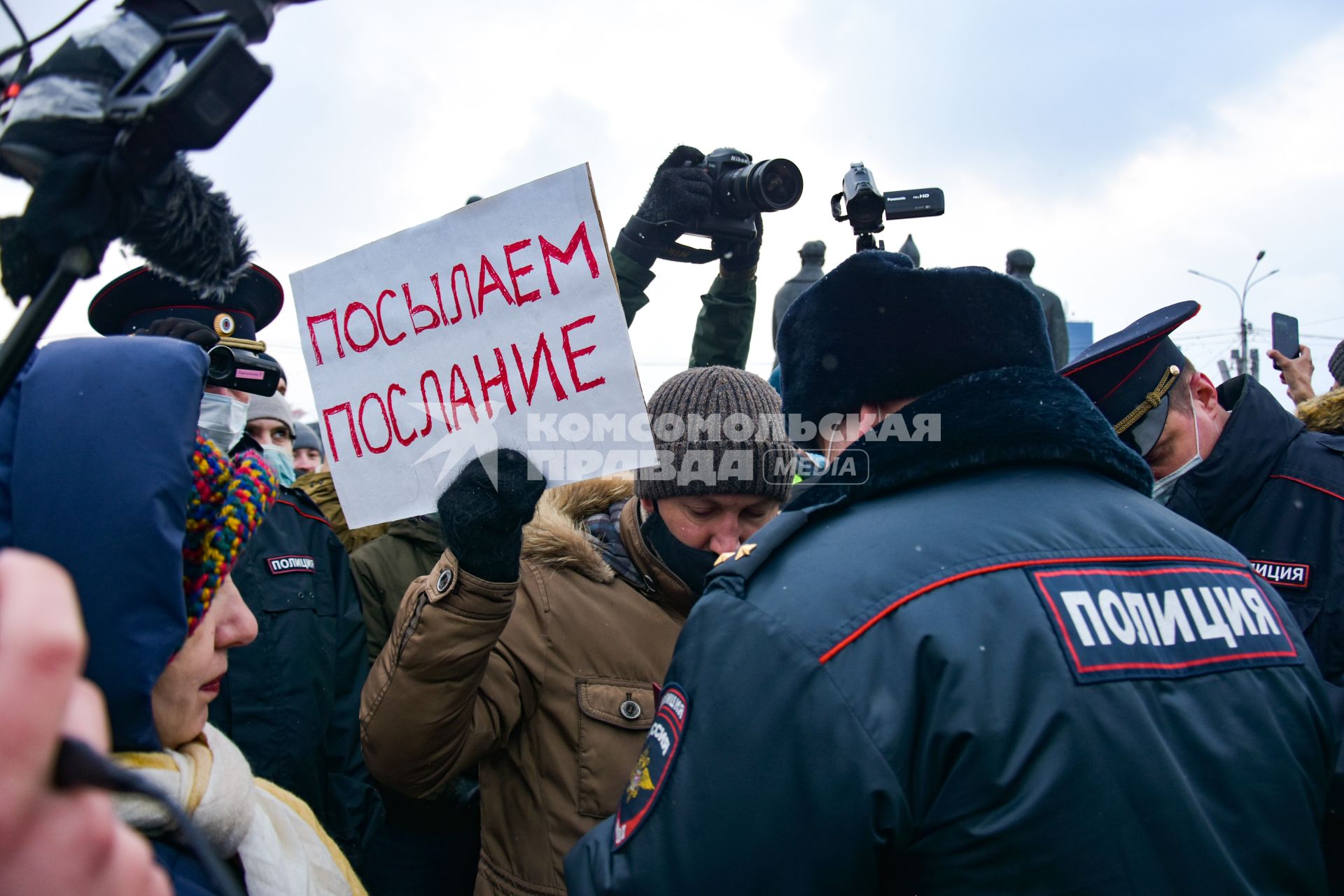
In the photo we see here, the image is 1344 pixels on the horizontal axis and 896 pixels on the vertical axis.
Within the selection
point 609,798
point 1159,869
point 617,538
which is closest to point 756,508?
point 617,538

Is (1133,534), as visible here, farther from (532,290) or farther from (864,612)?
(532,290)

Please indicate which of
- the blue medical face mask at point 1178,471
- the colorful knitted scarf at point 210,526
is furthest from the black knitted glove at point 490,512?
the blue medical face mask at point 1178,471

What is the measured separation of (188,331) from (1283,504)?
3266 mm

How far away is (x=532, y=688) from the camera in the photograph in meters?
2.24

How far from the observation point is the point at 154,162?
795 mm

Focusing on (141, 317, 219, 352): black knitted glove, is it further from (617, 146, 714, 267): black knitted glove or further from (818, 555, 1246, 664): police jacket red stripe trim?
(818, 555, 1246, 664): police jacket red stripe trim

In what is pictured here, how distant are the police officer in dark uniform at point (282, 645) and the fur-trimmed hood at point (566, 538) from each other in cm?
98

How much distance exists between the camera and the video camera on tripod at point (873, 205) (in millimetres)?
2201

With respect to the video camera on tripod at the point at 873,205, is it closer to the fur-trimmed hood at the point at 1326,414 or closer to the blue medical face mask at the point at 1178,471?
the blue medical face mask at the point at 1178,471

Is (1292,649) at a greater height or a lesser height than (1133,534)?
lesser

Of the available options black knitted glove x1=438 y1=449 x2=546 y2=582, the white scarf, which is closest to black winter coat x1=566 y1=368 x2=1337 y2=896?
the white scarf

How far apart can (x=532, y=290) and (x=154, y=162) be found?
139 centimetres

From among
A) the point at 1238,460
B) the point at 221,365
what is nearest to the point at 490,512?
the point at 221,365

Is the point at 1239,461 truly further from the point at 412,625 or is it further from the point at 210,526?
the point at 210,526
